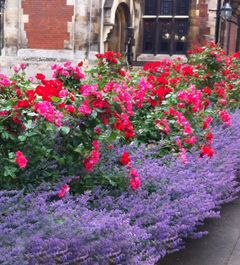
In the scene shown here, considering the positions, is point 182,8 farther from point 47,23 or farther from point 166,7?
point 47,23

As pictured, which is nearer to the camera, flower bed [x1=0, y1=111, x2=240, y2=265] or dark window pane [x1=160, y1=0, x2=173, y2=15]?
flower bed [x1=0, y1=111, x2=240, y2=265]

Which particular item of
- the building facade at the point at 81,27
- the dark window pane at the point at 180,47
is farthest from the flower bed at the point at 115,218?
the dark window pane at the point at 180,47

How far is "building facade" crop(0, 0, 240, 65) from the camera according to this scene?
14516 mm

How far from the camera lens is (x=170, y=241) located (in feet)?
8.93

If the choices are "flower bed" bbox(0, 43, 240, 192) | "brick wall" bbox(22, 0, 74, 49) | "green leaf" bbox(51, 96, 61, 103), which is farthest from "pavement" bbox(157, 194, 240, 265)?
"brick wall" bbox(22, 0, 74, 49)

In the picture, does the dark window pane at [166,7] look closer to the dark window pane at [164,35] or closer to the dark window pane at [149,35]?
the dark window pane at [164,35]

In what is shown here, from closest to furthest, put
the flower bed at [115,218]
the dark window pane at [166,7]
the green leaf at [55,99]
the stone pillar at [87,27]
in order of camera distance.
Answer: the flower bed at [115,218] → the green leaf at [55,99] → the stone pillar at [87,27] → the dark window pane at [166,7]

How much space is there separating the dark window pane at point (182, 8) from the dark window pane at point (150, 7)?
0.92 m

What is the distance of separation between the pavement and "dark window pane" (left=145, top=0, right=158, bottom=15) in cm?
1467

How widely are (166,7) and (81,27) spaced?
13.9 feet

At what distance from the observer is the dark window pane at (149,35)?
1761cm

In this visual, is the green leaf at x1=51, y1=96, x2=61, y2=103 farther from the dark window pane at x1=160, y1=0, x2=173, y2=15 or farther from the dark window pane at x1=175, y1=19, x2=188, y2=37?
the dark window pane at x1=160, y1=0, x2=173, y2=15

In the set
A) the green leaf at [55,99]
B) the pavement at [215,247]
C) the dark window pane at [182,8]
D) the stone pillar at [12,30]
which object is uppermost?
the dark window pane at [182,8]

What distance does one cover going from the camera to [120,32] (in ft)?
56.9
